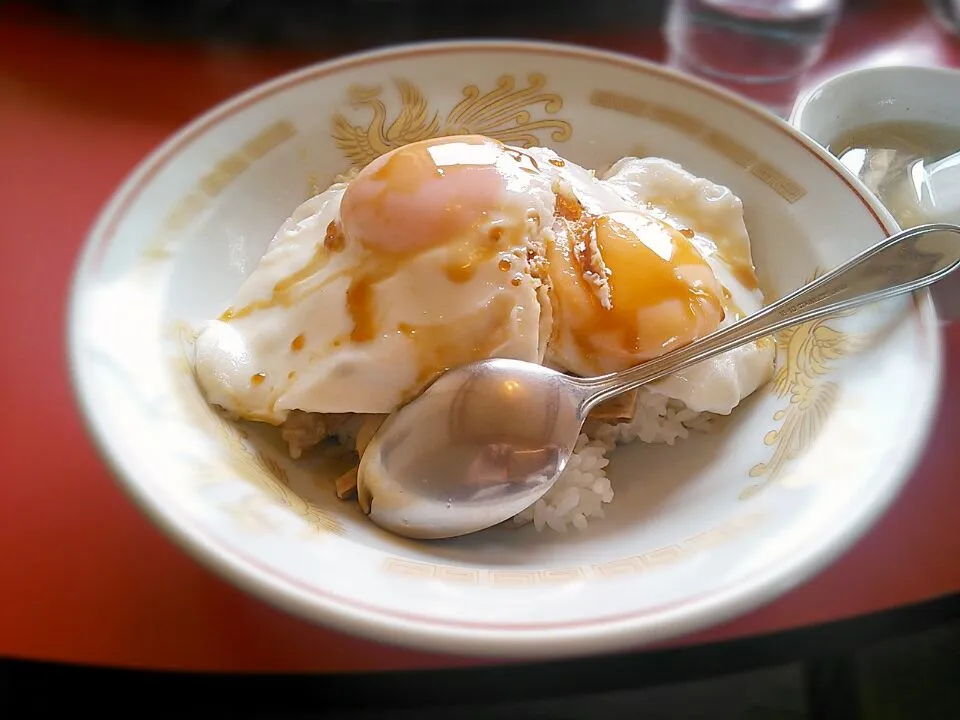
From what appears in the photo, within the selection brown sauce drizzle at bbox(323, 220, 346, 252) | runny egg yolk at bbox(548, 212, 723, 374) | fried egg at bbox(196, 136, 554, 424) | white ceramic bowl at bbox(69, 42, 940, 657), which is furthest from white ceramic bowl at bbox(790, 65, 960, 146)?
brown sauce drizzle at bbox(323, 220, 346, 252)

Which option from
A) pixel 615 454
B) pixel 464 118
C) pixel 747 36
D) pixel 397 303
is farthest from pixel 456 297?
pixel 747 36

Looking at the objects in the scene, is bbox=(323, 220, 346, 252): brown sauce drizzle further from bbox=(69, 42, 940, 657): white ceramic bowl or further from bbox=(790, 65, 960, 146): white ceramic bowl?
bbox=(790, 65, 960, 146): white ceramic bowl

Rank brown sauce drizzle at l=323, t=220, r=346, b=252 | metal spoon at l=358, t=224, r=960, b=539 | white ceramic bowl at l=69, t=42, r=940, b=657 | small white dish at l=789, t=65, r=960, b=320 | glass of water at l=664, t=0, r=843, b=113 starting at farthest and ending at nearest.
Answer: glass of water at l=664, t=0, r=843, b=113 < small white dish at l=789, t=65, r=960, b=320 < brown sauce drizzle at l=323, t=220, r=346, b=252 < metal spoon at l=358, t=224, r=960, b=539 < white ceramic bowl at l=69, t=42, r=940, b=657

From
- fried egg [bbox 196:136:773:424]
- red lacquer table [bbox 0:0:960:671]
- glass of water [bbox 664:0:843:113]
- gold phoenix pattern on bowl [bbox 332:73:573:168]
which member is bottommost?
red lacquer table [bbox 0:0:960:671]

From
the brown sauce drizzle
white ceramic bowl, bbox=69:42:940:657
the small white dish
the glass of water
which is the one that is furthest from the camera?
the glass of water

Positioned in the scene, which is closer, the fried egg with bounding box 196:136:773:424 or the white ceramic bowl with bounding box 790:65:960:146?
the fried egg with bounding box 196:136:773:424

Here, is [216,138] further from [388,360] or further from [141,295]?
[388,360]

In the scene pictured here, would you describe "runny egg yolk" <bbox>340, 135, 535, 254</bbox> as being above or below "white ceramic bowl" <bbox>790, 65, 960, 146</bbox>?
below
